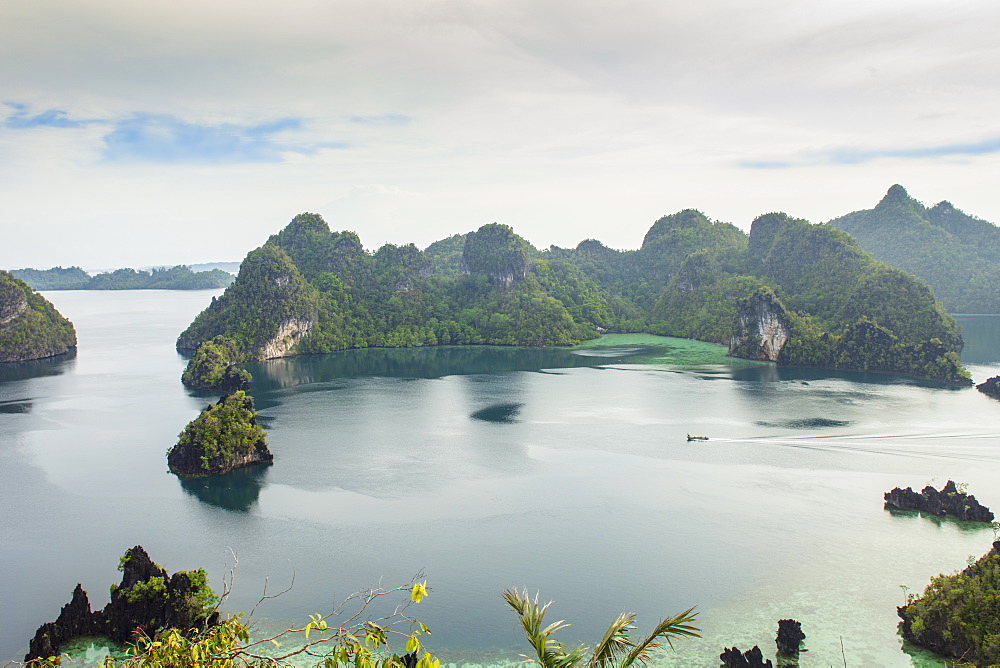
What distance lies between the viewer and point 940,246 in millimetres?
110000

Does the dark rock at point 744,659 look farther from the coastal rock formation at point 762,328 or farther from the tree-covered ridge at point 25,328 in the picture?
the tree-covered ridge at point 25,328

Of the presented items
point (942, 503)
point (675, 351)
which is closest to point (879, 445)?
point (942, 503)

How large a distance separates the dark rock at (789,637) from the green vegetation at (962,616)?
3.09 meters

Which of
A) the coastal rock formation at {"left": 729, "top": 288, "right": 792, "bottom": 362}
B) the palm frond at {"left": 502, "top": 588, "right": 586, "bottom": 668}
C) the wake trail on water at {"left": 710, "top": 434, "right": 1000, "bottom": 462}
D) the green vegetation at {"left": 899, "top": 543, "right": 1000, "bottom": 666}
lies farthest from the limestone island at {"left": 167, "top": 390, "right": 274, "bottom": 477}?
the coastal rock formation at {"left": 729, "top": 288, "right": 792, "bottom": 362}

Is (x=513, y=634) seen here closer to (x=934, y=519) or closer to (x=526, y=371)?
(x=934, y=519)

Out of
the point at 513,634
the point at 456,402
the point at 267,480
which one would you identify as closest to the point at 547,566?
the point at 513,634

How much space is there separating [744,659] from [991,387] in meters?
41.1

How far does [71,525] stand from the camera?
1045 inches

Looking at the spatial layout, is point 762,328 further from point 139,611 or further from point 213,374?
point 139,611

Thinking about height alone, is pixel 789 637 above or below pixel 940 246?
below

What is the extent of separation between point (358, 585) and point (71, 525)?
12.4 meters

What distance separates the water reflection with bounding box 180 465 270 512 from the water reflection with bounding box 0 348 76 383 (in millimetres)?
36604

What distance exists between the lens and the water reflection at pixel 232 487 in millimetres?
29011

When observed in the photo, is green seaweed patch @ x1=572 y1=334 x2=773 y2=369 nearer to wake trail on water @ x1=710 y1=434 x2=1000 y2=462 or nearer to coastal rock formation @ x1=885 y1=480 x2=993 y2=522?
wake trail on water @ x1=710 y1=434 x2=1000 y2=462
